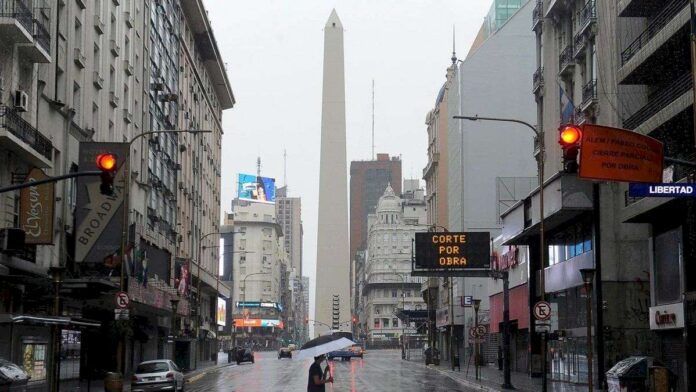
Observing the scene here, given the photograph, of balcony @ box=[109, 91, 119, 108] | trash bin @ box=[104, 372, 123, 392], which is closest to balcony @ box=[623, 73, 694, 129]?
trash bin @ box=[104, 372, 123, 392]

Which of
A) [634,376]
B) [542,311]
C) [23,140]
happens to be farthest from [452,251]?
[634,376]

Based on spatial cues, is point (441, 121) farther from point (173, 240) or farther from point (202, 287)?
point (173, 240)

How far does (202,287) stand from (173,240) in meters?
20.8

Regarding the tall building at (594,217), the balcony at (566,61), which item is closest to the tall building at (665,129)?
the tall building at (594,217)

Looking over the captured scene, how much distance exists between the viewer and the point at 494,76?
89812 mm

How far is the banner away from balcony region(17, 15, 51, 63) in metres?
4.19

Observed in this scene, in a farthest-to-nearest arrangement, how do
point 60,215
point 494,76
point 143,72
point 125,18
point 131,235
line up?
point 494,76 → point 143,72 → point 125,18 → point 131,235 → point 60,215

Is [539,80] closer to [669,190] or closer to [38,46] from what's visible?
[38,46]

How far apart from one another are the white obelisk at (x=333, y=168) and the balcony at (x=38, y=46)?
79673mm

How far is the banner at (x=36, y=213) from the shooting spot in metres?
35.5

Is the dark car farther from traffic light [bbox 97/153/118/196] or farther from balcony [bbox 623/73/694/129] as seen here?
traffic light [bbox 97/153/118/196]

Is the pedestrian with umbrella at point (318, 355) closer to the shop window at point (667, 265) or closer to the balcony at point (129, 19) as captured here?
the shop window at point (667, 265)

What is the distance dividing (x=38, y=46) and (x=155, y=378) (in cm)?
1293

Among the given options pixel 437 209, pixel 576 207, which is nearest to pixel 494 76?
pixel 437 209
